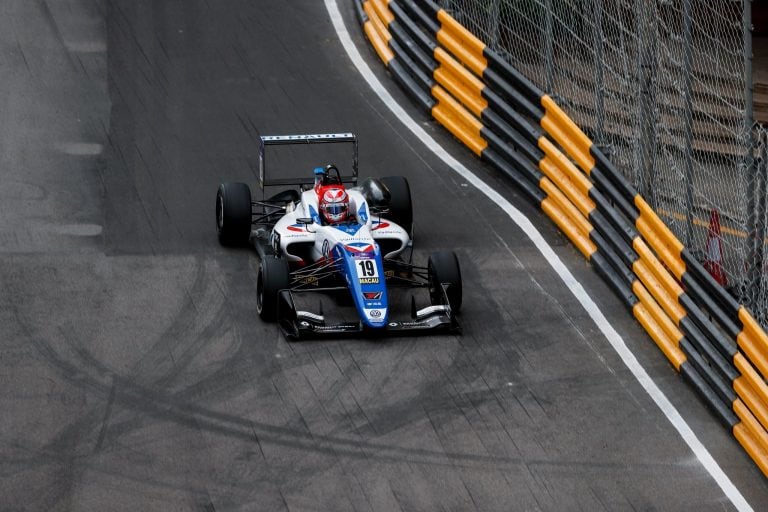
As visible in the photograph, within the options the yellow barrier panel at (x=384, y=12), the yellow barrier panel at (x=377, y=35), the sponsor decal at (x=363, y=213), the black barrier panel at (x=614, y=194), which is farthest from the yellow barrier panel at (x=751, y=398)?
the yellow barrier panel at (x=384, y=12)

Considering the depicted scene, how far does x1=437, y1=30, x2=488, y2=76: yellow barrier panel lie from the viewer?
56.5 ft

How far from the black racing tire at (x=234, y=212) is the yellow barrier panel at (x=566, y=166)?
3.20m

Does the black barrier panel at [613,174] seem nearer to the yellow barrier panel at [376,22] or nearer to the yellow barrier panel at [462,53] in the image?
the yellow barrier panel at [462,53]

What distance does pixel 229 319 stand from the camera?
44.9ft

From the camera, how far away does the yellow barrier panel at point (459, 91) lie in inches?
682

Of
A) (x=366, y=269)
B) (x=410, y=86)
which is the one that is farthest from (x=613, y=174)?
(x=410, y=86)

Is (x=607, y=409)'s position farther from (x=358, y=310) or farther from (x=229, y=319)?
(x=229, y=319)

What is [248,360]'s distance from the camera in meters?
13.0

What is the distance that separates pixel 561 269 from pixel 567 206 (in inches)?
35.1

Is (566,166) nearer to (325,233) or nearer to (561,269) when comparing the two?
(561,269)

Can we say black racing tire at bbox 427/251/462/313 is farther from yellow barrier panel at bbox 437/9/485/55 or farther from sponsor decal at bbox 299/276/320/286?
yellow barrier panel at bbox 437/9/485/55

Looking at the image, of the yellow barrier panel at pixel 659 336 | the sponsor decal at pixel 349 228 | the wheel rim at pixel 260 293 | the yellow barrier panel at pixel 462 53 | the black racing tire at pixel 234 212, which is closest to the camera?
the yellow barrier panel at pixel 659 336

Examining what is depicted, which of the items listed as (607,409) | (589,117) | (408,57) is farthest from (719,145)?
(408,57)

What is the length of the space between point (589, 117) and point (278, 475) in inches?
237
